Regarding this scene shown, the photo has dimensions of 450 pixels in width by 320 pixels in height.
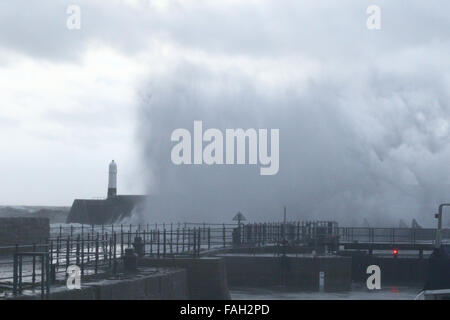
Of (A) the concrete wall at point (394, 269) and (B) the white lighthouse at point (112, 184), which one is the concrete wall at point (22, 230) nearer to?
(A) the concrete wall at point (394, 269)

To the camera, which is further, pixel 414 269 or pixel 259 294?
pixel 414 269

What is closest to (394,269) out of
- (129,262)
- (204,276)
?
(204,276)

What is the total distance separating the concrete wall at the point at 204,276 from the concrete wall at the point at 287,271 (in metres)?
7.48

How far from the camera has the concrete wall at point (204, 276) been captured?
23.3 m

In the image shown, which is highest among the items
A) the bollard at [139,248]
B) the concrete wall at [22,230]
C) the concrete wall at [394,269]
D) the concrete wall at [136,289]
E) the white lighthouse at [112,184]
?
the white lighthouse at [112,184]

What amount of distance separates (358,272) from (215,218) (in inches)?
1384

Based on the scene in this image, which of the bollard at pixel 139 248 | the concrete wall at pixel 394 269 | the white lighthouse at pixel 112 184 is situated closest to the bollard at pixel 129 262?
the bollard at pixel 139 248

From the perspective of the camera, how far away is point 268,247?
36.5 metres

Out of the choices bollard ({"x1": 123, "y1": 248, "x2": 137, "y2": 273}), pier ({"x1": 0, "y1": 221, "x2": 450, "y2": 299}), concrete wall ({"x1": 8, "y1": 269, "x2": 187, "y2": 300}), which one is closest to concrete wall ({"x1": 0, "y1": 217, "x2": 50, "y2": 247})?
pier ({"x1": 0, "y1": 221, "x2": 450, "y2": 299})

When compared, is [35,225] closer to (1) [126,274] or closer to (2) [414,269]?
(1) [126,274]

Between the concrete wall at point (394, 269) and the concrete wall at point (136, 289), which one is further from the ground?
the concrete wall at point (136, 289)
